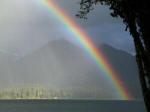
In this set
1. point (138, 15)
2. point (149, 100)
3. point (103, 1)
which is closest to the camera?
point (149, 100)

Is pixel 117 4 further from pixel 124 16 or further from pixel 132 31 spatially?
pixel 132 31

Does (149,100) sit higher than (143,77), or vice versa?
(143,77)

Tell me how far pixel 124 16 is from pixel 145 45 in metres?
2.13

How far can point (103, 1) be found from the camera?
17188mm

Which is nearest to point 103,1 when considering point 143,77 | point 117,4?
point 117,4

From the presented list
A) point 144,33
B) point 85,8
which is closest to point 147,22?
point 144,33

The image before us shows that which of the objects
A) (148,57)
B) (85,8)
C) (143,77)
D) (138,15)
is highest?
Result: (85,8)

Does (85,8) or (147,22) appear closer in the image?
(147,22)

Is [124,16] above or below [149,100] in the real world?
above

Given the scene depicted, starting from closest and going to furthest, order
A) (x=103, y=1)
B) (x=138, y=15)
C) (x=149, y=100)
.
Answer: (x=149, y=100)
(x=138, y=15)
(x=103, y=1)

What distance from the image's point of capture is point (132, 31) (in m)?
15.4

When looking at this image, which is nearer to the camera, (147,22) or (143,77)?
(143,77)

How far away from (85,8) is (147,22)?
4.30 meters

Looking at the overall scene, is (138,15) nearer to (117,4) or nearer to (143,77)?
(117,4)
